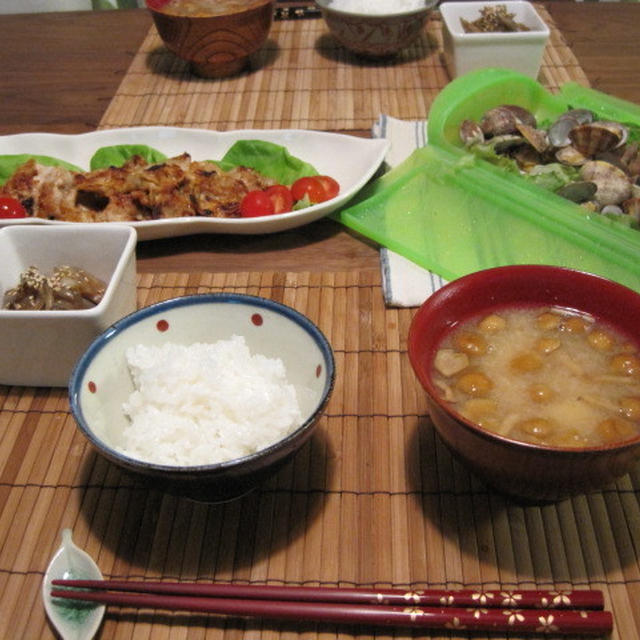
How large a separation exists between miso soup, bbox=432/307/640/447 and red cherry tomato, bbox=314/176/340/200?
2.84ft

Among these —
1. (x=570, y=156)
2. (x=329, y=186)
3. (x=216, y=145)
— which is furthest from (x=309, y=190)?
(x=570, y=156)

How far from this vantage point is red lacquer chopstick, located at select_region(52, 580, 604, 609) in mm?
996

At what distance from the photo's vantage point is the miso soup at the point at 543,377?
1086mm

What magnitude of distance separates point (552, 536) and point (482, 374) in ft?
0.99

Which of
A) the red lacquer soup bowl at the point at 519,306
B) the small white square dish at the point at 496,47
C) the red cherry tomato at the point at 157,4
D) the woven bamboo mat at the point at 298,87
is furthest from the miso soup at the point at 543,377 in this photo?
the red cherry tomato at the point at 157,4

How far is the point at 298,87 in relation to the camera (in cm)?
281

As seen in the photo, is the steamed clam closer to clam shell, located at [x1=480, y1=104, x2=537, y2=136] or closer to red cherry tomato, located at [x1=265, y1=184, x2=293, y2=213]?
clam shell, located at [x1=480, y1=104, x2=537, y2=136]

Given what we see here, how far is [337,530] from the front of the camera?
3.84ft

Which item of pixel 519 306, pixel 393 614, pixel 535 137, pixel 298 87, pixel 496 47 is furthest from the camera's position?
pixel 298 87

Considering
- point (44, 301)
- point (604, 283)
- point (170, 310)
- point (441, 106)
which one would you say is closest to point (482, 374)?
point (604, 283)

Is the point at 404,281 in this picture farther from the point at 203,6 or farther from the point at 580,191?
the point at 203,6

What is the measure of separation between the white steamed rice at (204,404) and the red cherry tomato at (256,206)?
26.3 inches

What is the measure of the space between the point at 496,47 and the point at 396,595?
221cm

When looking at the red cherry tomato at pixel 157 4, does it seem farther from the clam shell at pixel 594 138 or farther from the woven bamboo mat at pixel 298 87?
the clam shell at pixel 594 138
